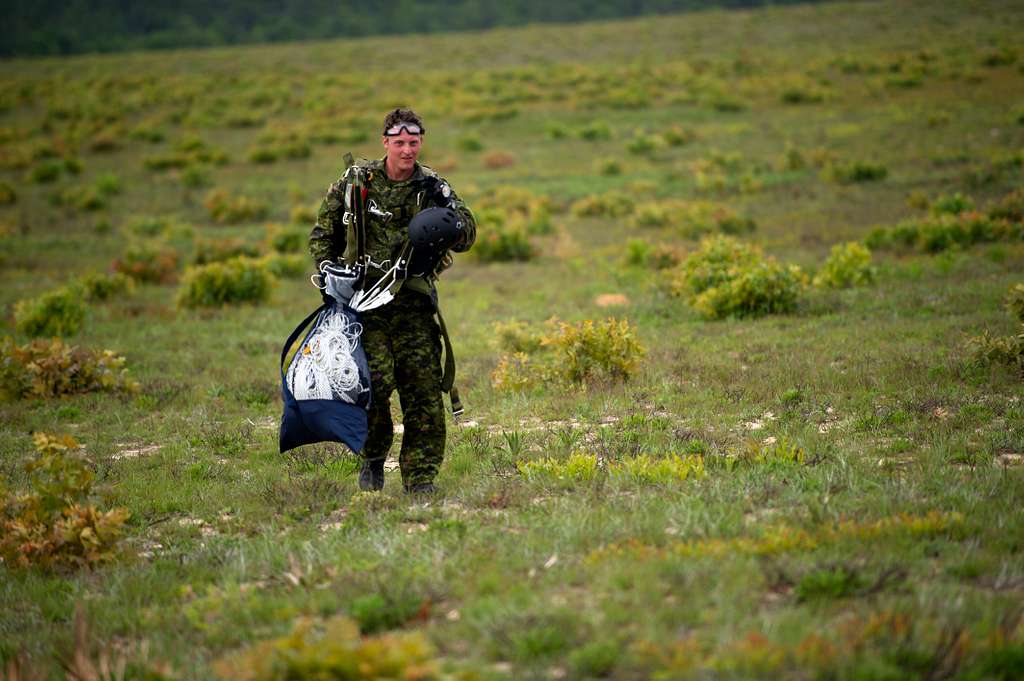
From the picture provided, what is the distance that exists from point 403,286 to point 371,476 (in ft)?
4.27

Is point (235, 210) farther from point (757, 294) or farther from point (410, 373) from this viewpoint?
point (410, 373)

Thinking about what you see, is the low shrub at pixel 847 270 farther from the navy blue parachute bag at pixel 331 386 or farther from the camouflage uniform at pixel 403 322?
the navy blue parachute bag at pixel 331 386

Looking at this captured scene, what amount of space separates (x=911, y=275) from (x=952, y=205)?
407cm

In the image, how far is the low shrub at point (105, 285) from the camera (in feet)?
51.2

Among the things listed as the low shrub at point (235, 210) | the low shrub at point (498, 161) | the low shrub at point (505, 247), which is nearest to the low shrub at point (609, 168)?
the low shrub at point (498, 161)

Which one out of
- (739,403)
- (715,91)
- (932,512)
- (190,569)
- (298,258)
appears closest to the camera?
(932,512)

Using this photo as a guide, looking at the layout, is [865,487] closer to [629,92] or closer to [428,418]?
[428,418]

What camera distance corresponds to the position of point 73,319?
43.5 ft

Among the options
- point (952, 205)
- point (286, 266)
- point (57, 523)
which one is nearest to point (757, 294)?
point (952, 205)

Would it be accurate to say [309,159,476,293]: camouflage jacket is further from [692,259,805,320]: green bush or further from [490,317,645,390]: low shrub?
[692,259,805,320]: green bush

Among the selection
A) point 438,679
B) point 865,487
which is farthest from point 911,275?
point 438,679

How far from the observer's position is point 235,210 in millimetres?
22453

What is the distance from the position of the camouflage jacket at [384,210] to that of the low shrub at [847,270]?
811 centimetres

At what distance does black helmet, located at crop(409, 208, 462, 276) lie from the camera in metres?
5.74
